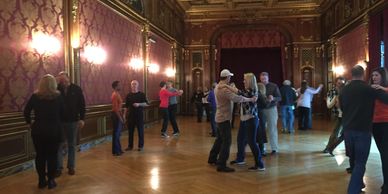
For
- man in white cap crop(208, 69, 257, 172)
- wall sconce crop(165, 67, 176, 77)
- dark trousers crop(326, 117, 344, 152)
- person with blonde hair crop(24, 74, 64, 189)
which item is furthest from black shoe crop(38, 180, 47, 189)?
wall sconce crop(165, 67, 176, 77)

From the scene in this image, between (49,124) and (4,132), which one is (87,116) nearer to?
(4,132)

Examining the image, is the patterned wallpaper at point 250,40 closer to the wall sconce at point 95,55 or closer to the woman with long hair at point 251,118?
the wall sconce at point 95,55

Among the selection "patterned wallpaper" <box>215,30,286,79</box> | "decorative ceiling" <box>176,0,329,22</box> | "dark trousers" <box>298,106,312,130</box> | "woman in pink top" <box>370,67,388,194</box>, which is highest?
"decorative ceiling" <box>176,0,329,22</box>

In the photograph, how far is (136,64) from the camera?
10.6 meters

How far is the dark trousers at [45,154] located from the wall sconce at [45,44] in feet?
6.71

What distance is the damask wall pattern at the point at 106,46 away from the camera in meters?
7.55

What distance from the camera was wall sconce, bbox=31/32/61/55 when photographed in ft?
19.1

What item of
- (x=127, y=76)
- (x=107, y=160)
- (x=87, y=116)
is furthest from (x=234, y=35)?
(x=107, y=160)

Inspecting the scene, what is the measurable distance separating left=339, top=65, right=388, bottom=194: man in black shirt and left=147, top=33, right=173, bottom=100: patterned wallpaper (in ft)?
28.1

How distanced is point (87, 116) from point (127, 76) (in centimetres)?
251

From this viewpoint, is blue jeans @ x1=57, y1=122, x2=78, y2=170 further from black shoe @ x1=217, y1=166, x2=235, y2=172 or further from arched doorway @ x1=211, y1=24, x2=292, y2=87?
arched doorway @ x1=211, y1=24, x2=292, y2=87

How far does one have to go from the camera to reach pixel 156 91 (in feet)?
42.4

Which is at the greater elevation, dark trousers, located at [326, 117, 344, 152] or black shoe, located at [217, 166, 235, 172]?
dark trousers, located at [326, 117, 344, 152]

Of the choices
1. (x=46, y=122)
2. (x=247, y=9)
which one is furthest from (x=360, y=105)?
(x=247, y=9)
